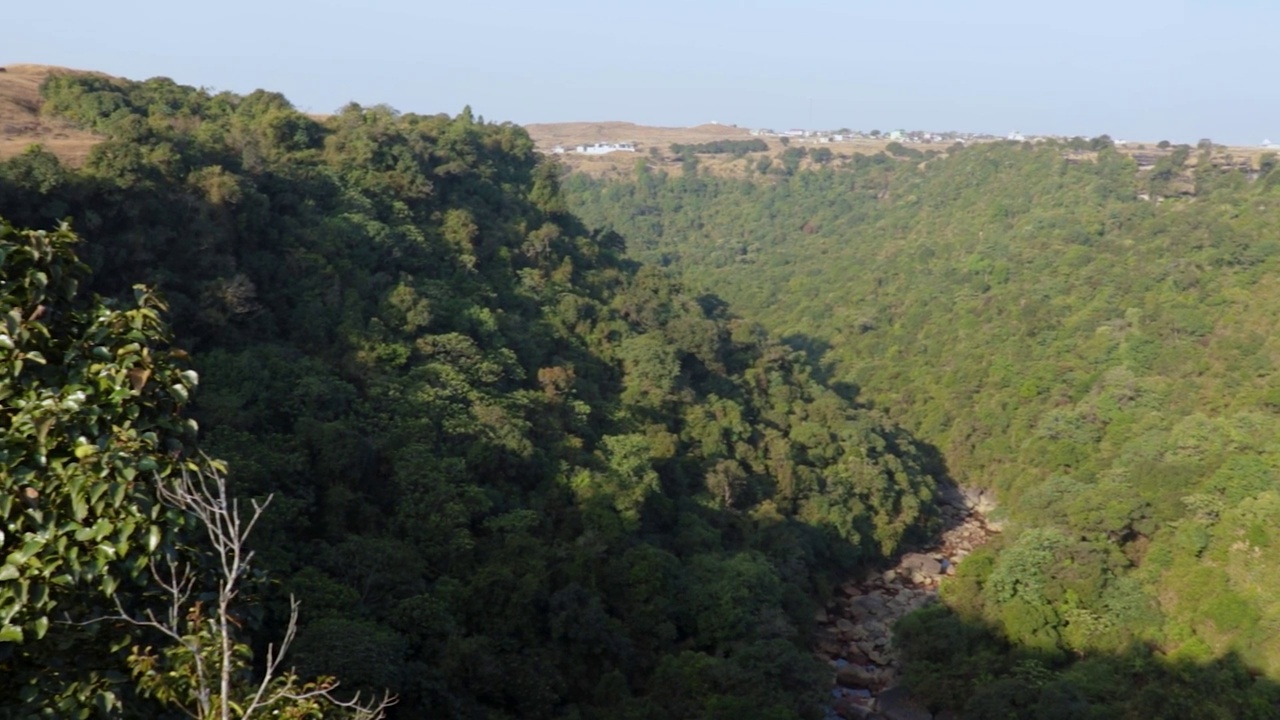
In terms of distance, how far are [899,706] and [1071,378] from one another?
1589 cm

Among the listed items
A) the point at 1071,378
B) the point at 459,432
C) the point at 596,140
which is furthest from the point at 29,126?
the point at 596,140

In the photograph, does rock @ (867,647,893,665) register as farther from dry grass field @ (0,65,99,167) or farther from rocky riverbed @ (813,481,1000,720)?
dry grass field @ (0,65,99,167)

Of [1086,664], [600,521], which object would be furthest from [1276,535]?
[600,521]

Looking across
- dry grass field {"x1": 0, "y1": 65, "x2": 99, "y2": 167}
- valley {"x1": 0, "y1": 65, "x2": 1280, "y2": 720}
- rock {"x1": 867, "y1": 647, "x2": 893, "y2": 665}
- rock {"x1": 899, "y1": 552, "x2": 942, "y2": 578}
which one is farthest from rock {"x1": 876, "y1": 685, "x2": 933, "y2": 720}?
dry grass field {"x1": 0, "y1": 65, "x2": 99, "y2": 167}

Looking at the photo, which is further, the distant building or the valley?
the distant building

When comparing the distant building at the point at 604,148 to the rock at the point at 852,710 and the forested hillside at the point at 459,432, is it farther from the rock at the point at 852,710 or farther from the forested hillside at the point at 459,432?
the rock at the point at 852,710

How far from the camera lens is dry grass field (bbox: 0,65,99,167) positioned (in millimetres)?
17922

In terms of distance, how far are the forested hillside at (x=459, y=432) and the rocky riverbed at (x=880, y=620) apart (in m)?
0.74

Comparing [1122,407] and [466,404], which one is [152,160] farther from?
[1122,407]

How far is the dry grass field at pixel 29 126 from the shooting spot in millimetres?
17922

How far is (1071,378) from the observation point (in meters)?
29.7

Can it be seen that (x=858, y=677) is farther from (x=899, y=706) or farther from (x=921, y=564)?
(x=921, y=564)

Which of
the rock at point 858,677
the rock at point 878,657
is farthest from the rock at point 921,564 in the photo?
the rock at point 858,677

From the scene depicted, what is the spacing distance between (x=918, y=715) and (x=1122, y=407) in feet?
45.2
